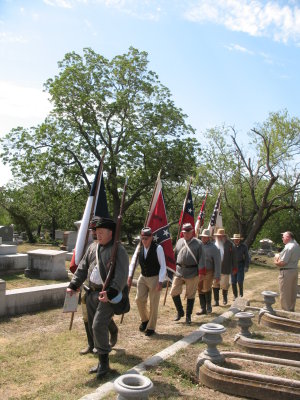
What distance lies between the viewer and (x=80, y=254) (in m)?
6.62

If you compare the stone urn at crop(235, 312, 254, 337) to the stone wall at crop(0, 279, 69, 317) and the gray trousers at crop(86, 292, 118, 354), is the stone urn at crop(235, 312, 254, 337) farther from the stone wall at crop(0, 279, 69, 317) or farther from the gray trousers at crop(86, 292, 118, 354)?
the stone wall at crop(0, 279, 69, 317)

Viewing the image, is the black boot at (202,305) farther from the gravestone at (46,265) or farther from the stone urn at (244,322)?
the gravestone at (46,265)

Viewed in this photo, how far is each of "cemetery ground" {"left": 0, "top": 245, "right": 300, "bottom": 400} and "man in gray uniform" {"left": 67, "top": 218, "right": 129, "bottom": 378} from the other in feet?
1.25

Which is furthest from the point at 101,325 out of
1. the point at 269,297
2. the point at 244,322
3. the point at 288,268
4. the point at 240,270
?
the point at 240,270

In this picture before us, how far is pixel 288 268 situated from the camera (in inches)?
355

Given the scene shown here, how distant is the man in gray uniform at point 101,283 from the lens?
4699mm

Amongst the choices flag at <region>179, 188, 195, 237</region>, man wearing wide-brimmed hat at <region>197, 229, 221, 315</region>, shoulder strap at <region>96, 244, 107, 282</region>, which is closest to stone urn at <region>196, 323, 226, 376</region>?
shoulder strap at <region>96, 244, 107, 282</region>

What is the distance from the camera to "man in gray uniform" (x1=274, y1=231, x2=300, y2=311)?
8.88 meters

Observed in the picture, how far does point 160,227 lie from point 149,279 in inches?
63.8

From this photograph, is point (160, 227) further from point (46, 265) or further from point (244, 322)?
point (46, 265)

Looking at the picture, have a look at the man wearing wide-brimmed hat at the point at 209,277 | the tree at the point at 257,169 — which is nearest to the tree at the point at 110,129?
the tree at the point at 257,169

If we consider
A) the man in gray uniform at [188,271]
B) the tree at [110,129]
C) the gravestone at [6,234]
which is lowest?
the man in gray uniform at [188,271]

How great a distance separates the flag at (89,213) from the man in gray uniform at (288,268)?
14.3 ft

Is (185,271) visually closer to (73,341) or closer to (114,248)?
(73,341)
